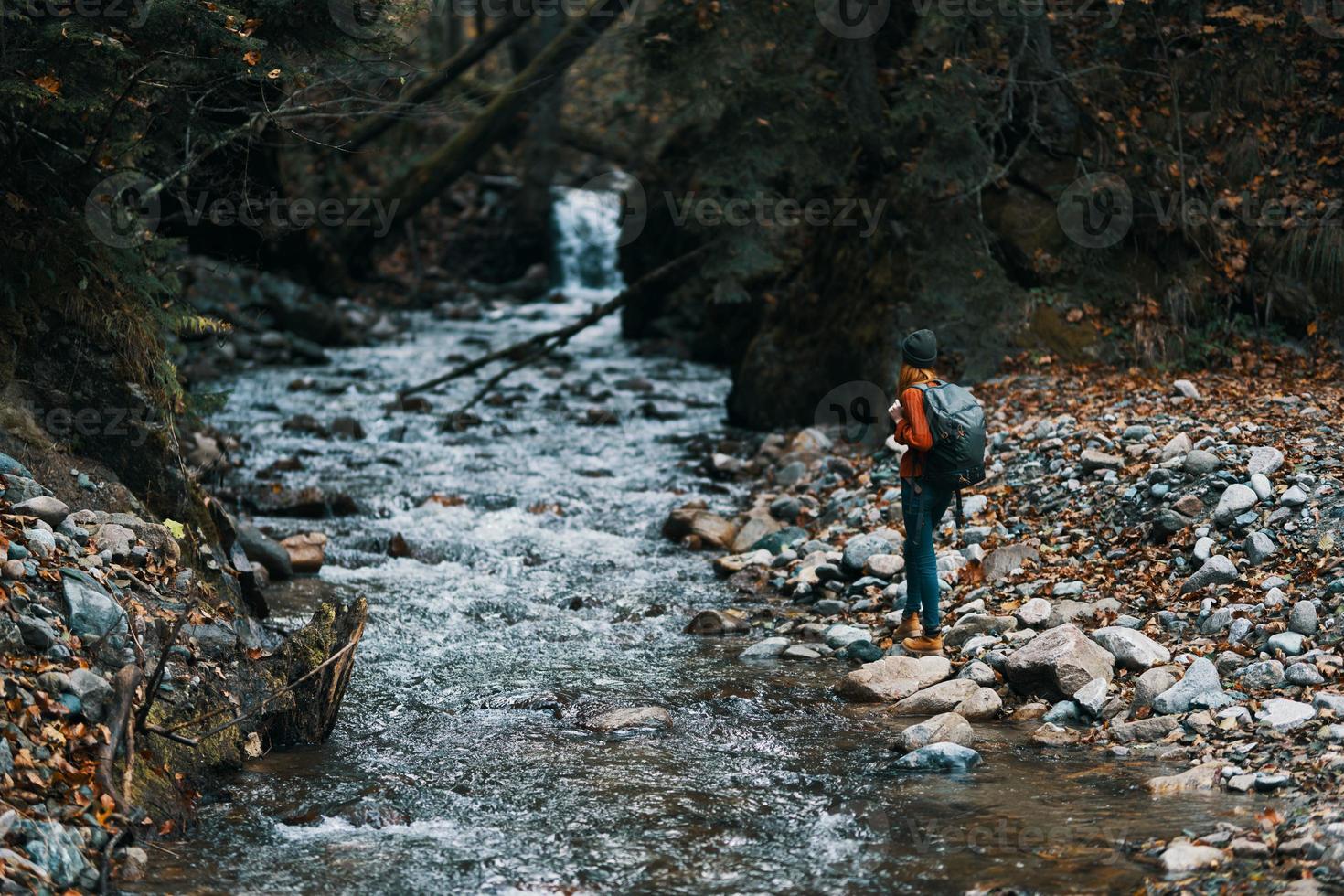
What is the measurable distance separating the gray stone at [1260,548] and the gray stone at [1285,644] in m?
0.86

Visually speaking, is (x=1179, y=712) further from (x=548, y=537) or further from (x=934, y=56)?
(x=934, y=56)

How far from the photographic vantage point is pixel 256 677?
5715 millimetres

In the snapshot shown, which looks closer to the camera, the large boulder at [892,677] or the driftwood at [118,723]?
the driftwood at [118,723]

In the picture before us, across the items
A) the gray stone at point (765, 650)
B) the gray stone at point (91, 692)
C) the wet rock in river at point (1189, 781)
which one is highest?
the gray stone at point (91, 692)

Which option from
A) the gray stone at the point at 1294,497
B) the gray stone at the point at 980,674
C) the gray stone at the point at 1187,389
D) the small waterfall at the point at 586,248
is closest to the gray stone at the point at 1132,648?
the gray stone at the point at 980,674

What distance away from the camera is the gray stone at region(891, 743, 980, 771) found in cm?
531

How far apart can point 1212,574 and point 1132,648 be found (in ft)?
3.05

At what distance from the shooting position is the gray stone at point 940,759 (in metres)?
5.31

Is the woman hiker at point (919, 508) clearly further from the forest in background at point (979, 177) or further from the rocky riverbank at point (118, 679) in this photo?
the forest in background at point (979, 177)

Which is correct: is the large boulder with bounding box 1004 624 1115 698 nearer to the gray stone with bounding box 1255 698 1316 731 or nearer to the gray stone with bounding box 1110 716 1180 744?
the gray stone with bounding box 1110 716 1180 744

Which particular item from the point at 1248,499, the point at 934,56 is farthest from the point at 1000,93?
the point at 1248,499

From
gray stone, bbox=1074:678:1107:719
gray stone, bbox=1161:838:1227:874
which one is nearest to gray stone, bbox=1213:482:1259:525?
gray stone, bbox=1074:678:1107:719

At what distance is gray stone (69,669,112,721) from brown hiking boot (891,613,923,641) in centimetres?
455

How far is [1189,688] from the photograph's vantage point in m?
5.66
